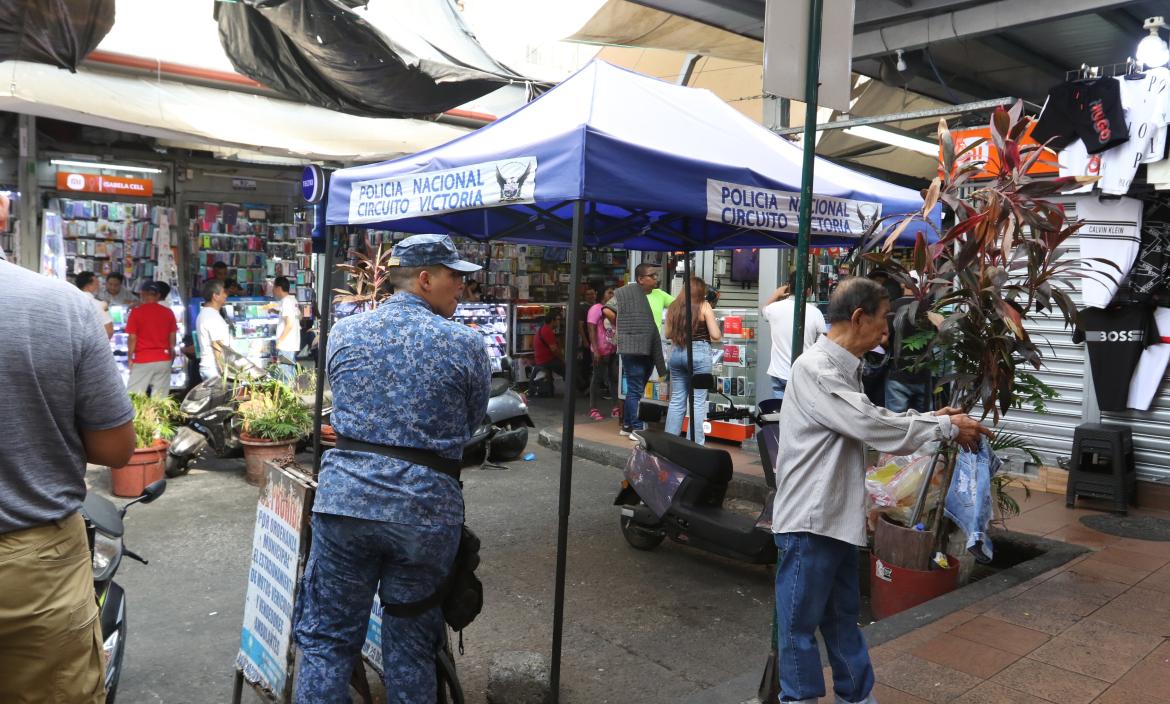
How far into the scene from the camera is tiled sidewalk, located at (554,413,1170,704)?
3.71 m

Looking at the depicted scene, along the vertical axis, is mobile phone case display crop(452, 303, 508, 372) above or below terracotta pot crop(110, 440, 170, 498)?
above

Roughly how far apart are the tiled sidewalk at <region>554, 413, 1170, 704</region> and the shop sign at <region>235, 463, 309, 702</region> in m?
2.19

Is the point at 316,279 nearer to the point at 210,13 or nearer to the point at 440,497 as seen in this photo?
the point at 210,13

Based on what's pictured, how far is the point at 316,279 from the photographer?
12.4 meters

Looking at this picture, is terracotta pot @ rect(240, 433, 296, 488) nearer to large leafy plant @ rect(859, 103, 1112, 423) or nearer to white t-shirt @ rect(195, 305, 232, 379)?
white t-shirt @ rect(195, 305, 232, 379)

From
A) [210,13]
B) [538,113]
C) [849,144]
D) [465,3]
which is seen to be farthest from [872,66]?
[465,3]

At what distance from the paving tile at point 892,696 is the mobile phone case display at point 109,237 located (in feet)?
33.3

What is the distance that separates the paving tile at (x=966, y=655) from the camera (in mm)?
3916

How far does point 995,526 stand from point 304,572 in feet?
16.0

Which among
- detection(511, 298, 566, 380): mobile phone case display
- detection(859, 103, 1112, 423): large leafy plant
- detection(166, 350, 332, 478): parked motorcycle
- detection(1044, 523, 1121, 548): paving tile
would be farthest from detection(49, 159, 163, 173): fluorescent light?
detection(1044, 523, 1121, 548): paving tile

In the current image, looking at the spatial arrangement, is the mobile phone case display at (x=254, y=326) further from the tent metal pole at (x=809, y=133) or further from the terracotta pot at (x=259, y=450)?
the tent metal pole at (x=809, y=133)

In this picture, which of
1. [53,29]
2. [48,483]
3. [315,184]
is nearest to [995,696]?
[48,483]

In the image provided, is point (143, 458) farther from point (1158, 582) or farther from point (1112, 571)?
point (1158, 582)

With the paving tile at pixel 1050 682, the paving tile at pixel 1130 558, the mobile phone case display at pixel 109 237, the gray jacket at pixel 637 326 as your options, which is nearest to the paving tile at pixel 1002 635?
the paving tile at pixel 1050 682
